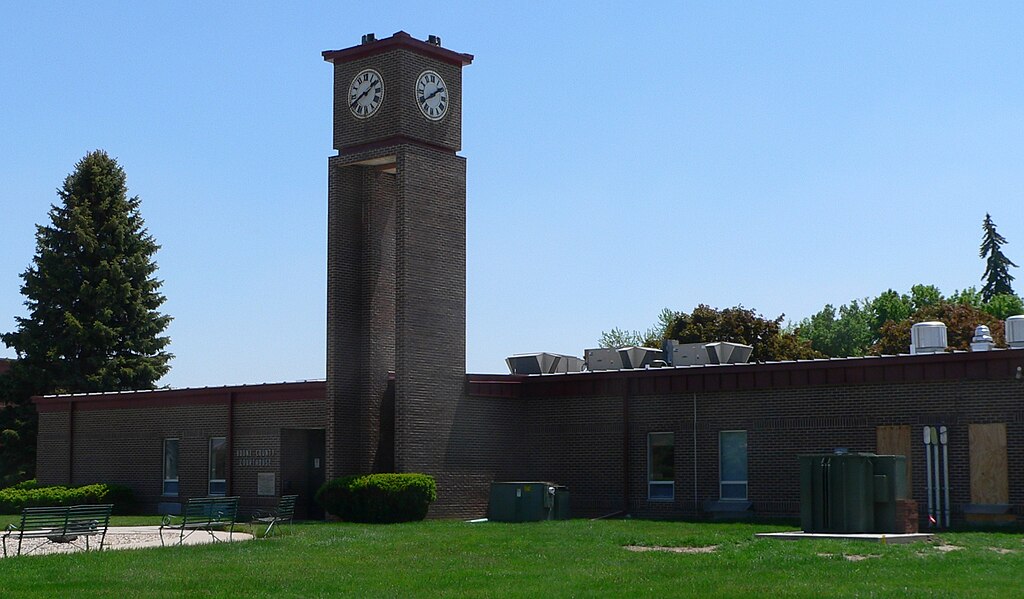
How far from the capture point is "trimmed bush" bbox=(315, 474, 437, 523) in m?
35.2

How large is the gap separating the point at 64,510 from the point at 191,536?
4.58m

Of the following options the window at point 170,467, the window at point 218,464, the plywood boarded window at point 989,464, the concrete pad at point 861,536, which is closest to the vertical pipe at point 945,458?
the plywood boarded window at point 989,464

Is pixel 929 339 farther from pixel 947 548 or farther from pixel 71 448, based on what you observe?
pixel 71 448

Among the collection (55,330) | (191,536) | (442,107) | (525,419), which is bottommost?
(191,536)

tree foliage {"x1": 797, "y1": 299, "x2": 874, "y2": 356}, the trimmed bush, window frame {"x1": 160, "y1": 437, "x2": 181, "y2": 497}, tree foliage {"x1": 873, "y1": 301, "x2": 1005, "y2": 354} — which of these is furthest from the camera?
tree foliage {"x1": 797, "y1": 299, "x2": 874, "y2": 356}

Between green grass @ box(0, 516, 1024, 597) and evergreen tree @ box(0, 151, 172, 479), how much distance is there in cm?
3351

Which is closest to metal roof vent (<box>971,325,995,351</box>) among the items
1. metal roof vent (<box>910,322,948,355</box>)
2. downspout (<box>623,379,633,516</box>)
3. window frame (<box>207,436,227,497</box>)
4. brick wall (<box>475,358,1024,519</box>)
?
metal roof vent (<box>910,322,948,355</box>)

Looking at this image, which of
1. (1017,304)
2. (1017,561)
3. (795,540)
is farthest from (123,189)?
(1017,304)

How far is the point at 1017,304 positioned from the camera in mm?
90000

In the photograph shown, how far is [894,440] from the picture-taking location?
32906 mm

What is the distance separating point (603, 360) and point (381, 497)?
8697 mm

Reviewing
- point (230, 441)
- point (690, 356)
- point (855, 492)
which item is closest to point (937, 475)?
point (855, 492)

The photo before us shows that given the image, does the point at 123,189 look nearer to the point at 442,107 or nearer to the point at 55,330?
the point at 55,330

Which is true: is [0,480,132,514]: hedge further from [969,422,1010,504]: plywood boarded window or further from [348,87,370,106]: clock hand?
[969,422,1010,504]: plywood boarded window
